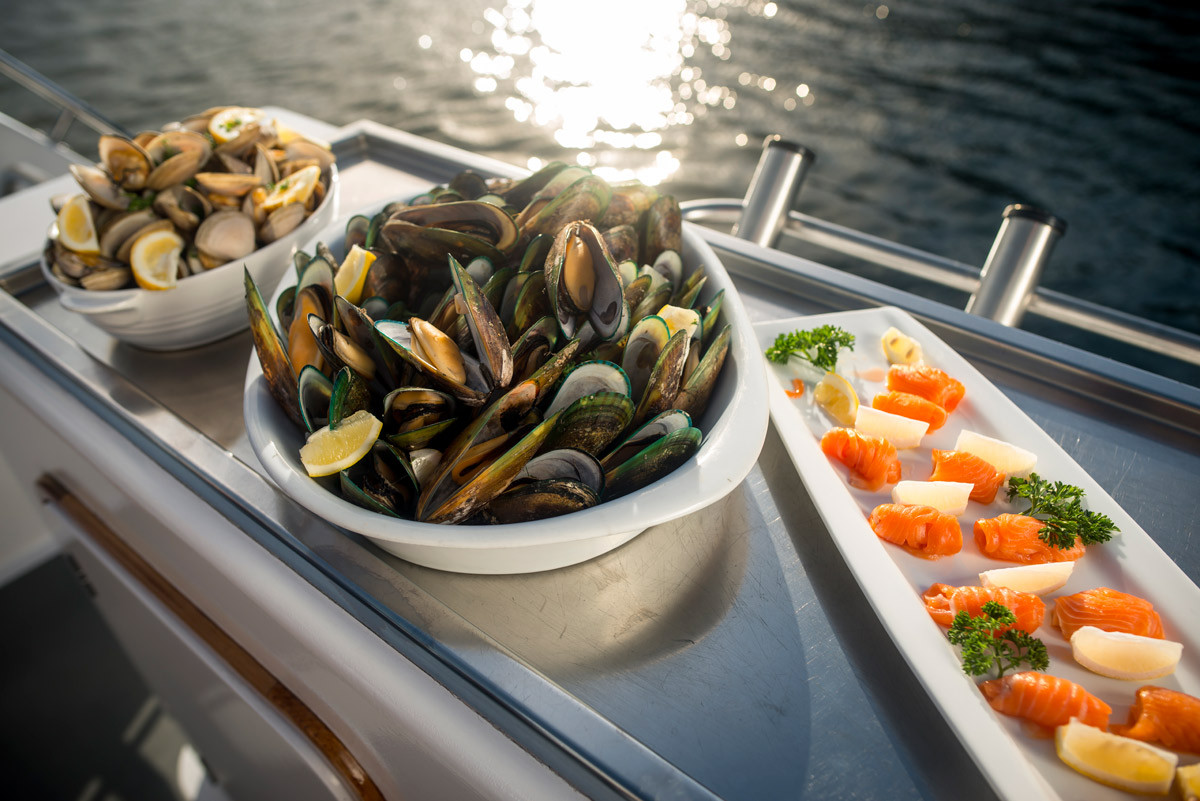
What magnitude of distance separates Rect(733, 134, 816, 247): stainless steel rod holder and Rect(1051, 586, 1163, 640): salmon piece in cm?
88

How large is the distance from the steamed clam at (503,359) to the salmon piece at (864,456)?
0.20 m

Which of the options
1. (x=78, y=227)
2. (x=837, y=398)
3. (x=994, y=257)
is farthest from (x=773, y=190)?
(x=78, y=227)

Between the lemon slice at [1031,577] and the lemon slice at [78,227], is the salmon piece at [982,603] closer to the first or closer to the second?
the lemon slice at [1031,577]

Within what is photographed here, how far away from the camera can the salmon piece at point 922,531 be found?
0.69 m

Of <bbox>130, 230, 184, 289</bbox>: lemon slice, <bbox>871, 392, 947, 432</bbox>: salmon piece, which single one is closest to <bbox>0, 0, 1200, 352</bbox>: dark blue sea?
<bbox>871, 392, 947, 432</bbox>: salmon piece

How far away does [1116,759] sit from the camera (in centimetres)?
50

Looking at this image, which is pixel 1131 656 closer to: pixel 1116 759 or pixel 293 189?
pixel 1116 759

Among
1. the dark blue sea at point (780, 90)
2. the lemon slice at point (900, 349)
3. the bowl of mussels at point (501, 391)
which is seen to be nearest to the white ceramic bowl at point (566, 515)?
the bowl of mussels at point (501, 391)

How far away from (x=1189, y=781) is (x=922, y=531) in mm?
268

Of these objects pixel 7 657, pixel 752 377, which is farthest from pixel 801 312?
pixel 7 657

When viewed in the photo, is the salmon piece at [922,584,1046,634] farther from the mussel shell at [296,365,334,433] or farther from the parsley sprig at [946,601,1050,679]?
the mussel shell at [296,365,334,433]

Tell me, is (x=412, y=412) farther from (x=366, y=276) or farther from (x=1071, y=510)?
(x=1071, y=510)

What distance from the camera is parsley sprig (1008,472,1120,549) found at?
687mm

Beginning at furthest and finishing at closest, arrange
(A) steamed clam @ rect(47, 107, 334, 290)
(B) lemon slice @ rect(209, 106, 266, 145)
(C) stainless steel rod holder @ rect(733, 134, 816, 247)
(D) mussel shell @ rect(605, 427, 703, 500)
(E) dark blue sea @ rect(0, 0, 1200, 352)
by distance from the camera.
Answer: (E) dark blue sea @ rect(0, 0, 1200, 352), (C) stainless steel rod holder @ rect(733, 134, 816, 247), (B) lemon slice @ rect(209, 106, 266, 145), (A) steamed clam @ rect(47, 107, 334, 290), (D) mussel shell @ rect(605, 427, 703, 500)
